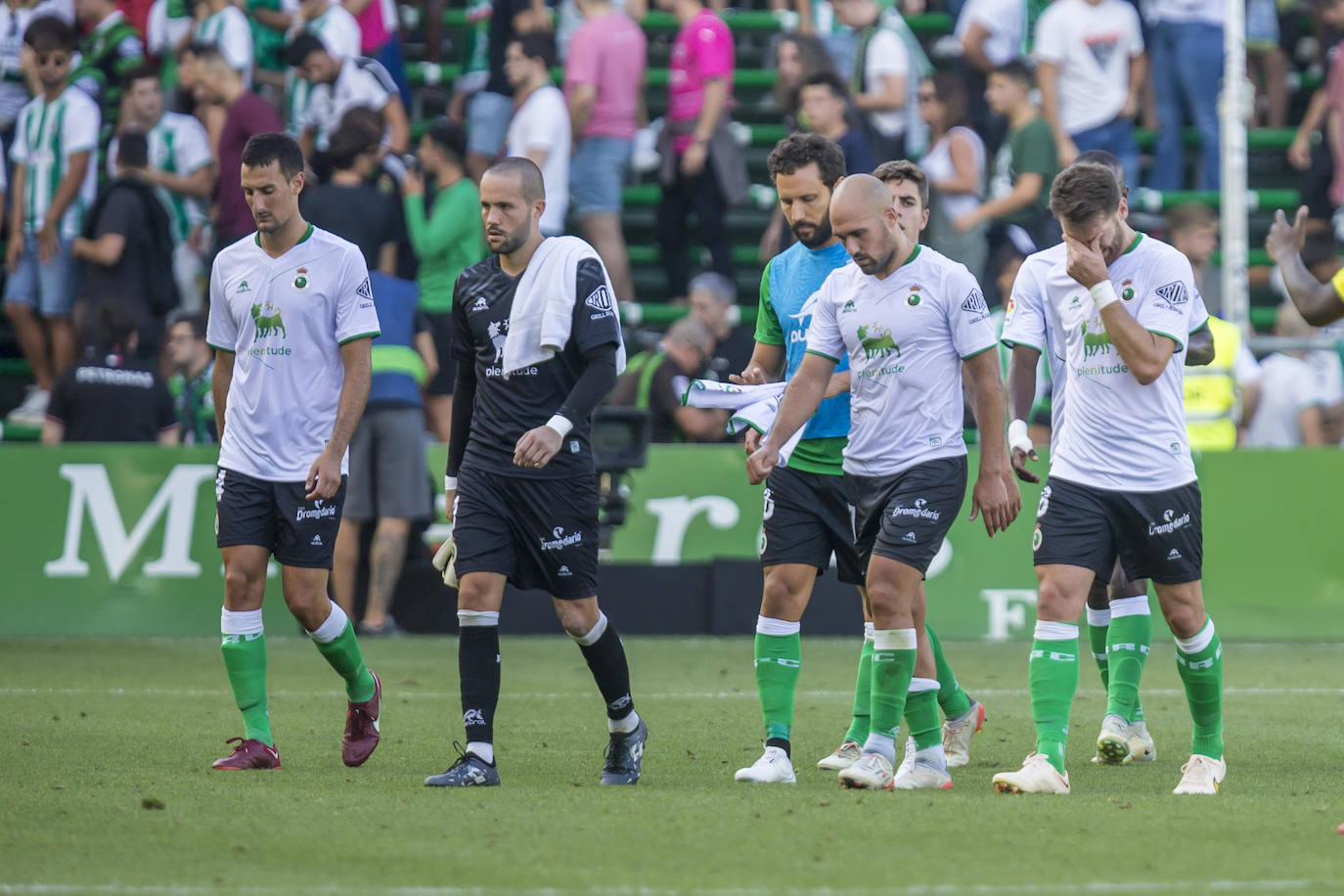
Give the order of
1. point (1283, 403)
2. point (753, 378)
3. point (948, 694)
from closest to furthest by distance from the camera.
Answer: point (753, 378) < point (948, 694) < point (1283, 403)

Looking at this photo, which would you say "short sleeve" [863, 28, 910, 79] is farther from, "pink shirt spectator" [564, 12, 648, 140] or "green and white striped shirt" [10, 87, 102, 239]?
"green and white striped shirt" [10, 87, 102, 239]

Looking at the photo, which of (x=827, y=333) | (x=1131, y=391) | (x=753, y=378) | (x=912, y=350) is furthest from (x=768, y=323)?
(x=1131, y=391)

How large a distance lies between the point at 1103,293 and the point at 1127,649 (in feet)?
6.72

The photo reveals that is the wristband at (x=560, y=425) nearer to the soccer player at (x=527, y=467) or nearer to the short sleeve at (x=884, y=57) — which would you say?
the soccer player at (x=527, y=467)

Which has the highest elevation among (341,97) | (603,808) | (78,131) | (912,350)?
(341,97)

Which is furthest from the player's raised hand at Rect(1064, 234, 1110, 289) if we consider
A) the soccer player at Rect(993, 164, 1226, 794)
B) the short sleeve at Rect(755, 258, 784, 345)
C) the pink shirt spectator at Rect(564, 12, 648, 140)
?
the pink shirt spectator at Rect(564, 12, 648, 140)

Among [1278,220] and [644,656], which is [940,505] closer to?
[1278,220]

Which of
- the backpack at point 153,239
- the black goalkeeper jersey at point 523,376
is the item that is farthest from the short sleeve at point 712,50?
the black goalkeeper jersey at point 523,376

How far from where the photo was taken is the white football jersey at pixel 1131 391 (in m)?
6.59

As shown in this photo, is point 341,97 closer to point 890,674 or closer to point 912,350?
point 912,350

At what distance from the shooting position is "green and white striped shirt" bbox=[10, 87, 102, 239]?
49.5 ft

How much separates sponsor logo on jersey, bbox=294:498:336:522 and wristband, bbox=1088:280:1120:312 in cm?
300

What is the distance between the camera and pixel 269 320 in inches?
294

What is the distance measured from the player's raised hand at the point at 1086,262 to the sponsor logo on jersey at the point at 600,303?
63.8 inches
